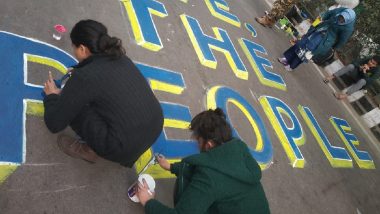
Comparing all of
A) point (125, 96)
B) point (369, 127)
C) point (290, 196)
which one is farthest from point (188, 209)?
point (369, 127)

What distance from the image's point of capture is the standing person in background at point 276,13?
959 centimetres

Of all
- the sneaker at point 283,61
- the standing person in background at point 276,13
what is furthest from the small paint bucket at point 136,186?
the standing person in background at point 276,13

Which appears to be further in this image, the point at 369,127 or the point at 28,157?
the point at 369,127

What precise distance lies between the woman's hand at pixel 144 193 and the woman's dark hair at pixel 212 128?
2.61 ft

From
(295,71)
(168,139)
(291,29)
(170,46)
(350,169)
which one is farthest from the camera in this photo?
(291,29)

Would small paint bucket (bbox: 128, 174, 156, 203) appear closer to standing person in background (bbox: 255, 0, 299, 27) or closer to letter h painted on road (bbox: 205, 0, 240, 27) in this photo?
letter h painted on road (bbox: 205, 0, 240, 27)

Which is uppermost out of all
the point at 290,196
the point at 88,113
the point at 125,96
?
the point at 125,96

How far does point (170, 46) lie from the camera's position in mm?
6379

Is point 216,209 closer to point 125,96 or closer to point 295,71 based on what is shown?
point 125,96

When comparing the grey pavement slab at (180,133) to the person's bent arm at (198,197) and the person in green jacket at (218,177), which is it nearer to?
the person in green jacket at (218,177)

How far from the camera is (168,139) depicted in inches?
190

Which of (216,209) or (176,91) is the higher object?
(216,209)

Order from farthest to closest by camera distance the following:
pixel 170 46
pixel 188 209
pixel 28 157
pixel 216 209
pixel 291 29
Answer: pixel 291 29, pixel 170 46, pixel 28 157, pixel 216 209, pixel 188 209

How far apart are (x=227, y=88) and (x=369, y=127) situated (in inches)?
196
